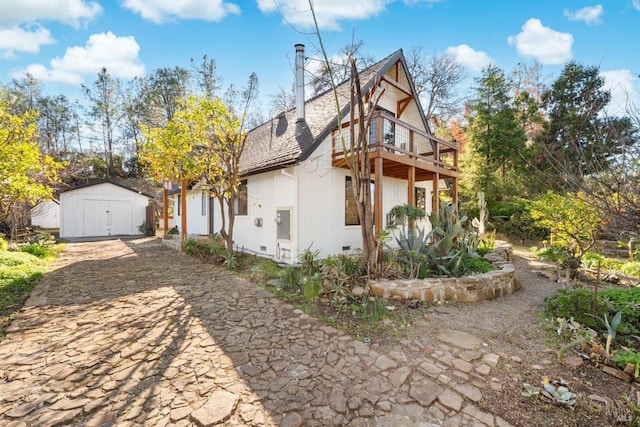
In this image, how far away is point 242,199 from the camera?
9.98 metres

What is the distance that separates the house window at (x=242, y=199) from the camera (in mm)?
9805

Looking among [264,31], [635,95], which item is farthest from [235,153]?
[635,95]

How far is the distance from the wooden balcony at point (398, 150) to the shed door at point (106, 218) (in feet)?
53.5

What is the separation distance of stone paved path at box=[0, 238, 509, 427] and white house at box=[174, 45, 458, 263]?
11.5 ft

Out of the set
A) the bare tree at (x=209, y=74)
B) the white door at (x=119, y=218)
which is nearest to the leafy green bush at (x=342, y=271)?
the white door at (x=119, y=218)

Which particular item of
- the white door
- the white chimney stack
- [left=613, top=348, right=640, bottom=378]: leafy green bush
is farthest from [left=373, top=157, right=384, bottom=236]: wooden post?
the white door

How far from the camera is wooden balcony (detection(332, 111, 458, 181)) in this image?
23.9 ft

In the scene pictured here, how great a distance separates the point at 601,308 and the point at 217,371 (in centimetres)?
507

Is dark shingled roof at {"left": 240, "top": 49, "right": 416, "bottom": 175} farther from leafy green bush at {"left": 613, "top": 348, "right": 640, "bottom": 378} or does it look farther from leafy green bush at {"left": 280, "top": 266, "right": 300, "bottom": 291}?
leafy green bush at {"left": 613, "top": 348, "right": 640, "bottom": 378}

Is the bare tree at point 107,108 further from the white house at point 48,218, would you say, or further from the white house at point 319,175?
the white house at point 319,175

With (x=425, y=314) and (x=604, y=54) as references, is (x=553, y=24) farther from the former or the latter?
(x=425, y=314)

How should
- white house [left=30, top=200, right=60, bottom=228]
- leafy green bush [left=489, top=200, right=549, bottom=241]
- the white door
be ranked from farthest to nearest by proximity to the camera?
1. white house [left=30, top=200, right=60, bottom=228]
2. the white door
3. leafy green bush [left=489, top=200, right=549, bottom=241]

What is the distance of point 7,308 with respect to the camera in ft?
15.0

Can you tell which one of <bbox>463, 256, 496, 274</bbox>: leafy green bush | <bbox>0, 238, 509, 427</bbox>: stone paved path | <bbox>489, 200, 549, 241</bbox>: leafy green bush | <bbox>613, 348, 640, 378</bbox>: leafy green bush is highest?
<bbox>489, 200, 549, 241</bbox>: leafy green bush
